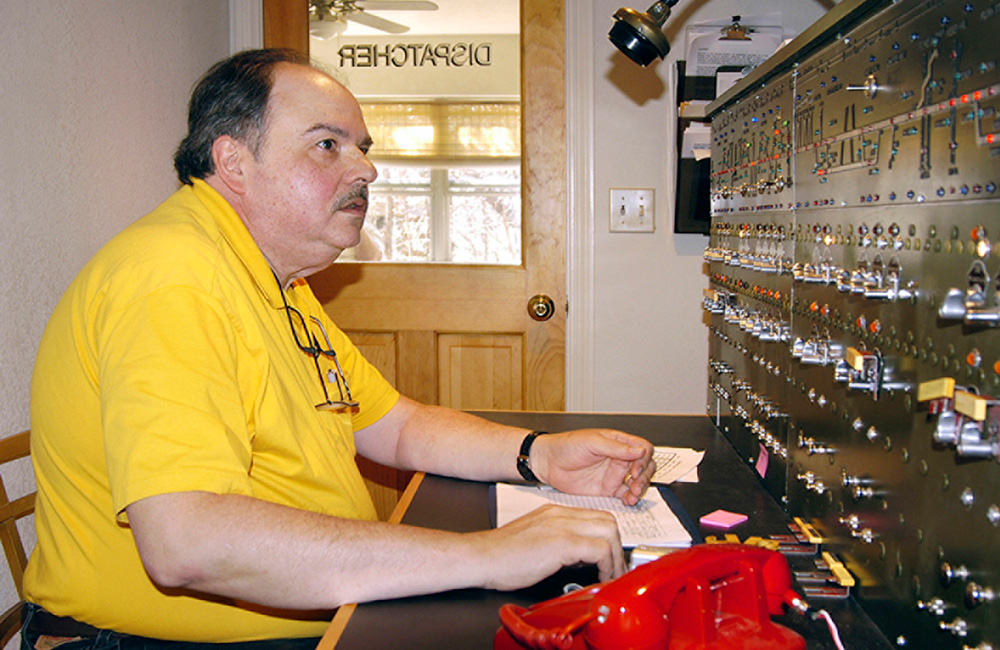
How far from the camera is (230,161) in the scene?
118 centimetres

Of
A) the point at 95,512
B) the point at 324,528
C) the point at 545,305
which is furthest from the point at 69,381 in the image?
the point at 545,305

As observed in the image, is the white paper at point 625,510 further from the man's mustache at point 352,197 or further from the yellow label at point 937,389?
the man's mustache at point 352,197

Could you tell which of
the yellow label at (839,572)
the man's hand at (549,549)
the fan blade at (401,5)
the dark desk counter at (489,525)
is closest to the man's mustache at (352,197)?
the dark desk counter at (489,525)

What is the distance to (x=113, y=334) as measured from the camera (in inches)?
35.2

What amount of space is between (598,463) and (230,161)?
715mm

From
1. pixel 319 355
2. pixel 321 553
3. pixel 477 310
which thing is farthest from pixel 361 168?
pixel 477 310

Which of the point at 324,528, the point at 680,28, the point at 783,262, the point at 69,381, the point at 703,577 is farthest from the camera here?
the point at 680,28

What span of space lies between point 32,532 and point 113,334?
1054 millimetres

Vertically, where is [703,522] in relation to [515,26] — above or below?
below

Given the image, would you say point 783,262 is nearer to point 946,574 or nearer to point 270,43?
point 946,574

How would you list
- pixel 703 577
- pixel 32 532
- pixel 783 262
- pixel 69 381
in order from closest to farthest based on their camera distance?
pixel 703 577, pixel 69 381, pixel 783 262, pixel 32 532

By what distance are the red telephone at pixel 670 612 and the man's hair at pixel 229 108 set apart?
80 cm

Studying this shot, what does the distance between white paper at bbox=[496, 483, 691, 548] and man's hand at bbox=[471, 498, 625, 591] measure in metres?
0.07

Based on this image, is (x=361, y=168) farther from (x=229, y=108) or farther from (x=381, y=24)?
(x=381, y=24)
